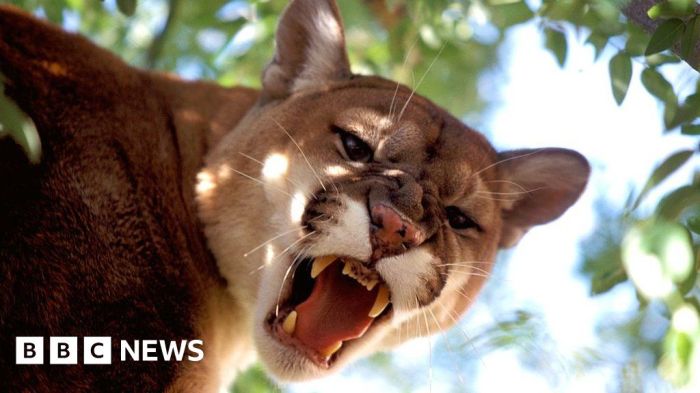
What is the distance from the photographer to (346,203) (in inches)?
148

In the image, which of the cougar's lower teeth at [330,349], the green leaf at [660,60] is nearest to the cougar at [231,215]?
the cougar's lower teeth at [330,349]

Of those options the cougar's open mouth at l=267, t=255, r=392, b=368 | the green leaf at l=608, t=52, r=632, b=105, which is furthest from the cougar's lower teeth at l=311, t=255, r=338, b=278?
the green leaf at l=608, t=52, r=632, b=105

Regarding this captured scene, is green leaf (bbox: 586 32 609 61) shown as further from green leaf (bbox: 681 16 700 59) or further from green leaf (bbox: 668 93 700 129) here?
green leaf (bbox: 681 16 700 59)

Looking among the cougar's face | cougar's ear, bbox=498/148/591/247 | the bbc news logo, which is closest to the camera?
the bbc news logo

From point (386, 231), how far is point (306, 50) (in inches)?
62.6

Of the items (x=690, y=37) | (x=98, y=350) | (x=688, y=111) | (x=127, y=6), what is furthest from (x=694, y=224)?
(x=127, y=6)

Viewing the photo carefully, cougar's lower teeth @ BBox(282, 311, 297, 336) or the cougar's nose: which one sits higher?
the cougar's nose

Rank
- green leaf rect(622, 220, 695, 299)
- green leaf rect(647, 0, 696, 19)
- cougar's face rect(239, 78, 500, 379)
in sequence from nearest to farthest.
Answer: green leaf rect(622, 220, 695, 299), green leaf rect(647, 0, 696, 19), cougar's face rect(239, 78, 500, 379)

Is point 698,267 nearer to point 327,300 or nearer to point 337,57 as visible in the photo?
point 327,300

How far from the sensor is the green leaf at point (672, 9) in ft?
10.2

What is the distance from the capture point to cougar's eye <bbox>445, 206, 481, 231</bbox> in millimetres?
4285

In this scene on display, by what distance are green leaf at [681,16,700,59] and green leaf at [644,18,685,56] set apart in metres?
0.04

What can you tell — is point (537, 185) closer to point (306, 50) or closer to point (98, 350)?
point (306, 50)

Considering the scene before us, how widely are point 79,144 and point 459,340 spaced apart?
2.38 metres
